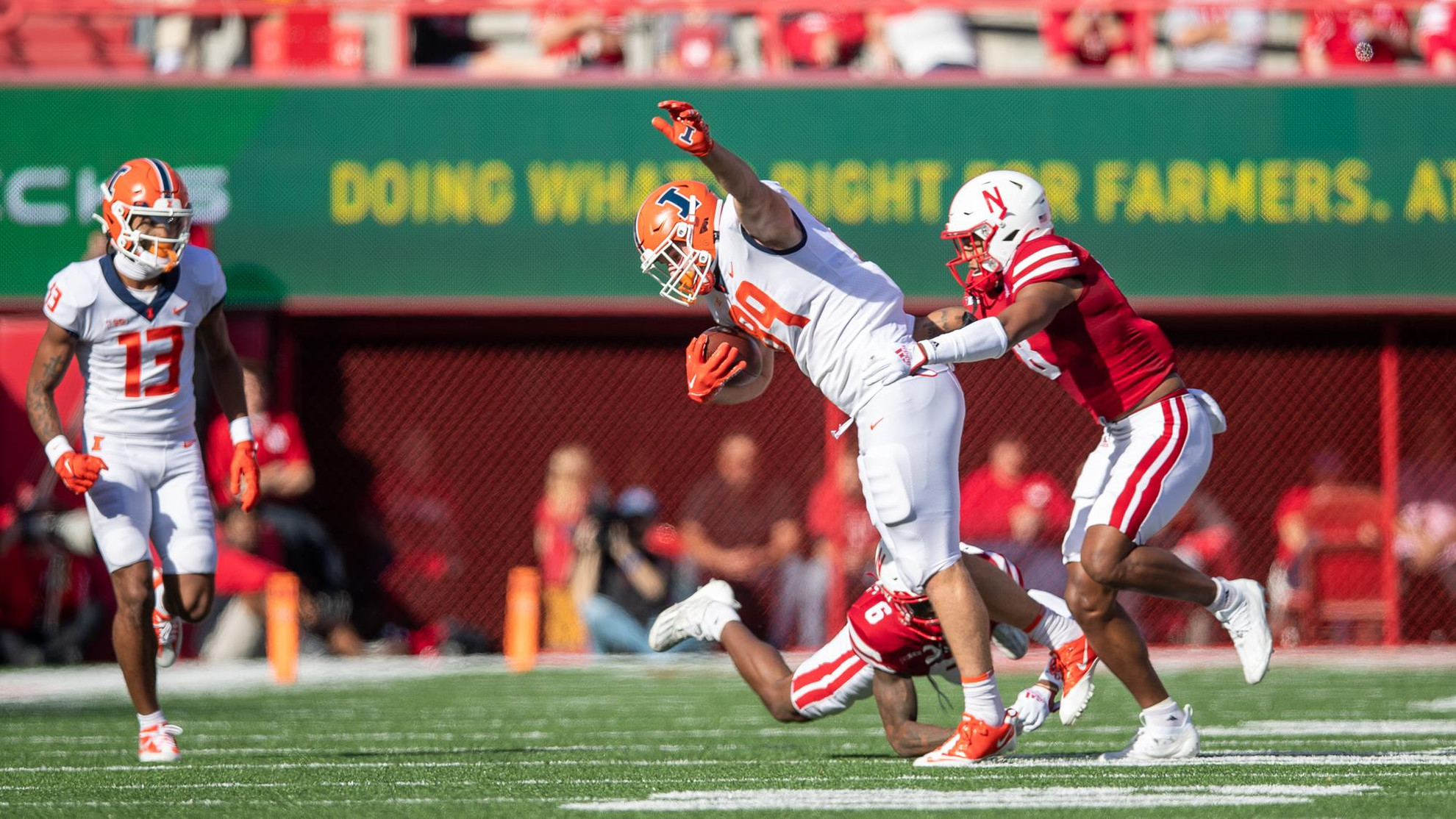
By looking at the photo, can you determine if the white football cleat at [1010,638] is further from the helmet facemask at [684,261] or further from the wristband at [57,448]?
the wristband at [57,448]

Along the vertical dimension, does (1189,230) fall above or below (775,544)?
above

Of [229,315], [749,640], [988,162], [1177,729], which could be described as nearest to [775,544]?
[988,162]

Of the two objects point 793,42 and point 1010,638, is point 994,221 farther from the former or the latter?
point 793,42

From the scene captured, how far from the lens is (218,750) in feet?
21.7

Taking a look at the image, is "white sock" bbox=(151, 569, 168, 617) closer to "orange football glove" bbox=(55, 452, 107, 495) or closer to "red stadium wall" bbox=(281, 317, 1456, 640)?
"orange football glove" bbox=(55, 452, 107, 495)

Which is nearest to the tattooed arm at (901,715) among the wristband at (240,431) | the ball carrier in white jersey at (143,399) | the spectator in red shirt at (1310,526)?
the ball carrier in white jersey at (143,399)

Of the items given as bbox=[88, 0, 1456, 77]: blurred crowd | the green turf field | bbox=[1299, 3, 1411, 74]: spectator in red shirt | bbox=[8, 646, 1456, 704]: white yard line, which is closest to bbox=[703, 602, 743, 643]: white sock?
the green turf field

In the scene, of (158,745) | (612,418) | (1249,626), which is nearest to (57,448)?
(158,745)

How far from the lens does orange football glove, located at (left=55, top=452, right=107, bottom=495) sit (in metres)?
6.29

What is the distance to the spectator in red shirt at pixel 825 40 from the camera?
14.1m

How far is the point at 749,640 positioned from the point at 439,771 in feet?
4.21

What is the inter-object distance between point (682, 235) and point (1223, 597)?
6.72 feet

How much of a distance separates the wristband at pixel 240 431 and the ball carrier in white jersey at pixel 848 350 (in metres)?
1.69

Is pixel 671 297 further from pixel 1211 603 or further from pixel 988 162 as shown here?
pixel 988 162
